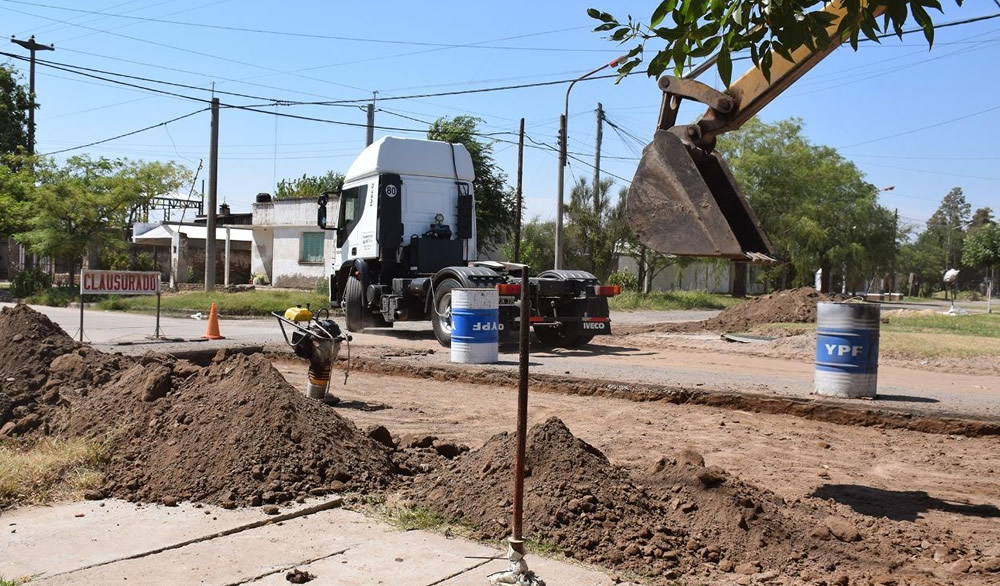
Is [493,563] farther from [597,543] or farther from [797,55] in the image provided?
[797,55]

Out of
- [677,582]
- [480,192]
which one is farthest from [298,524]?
[480,192]

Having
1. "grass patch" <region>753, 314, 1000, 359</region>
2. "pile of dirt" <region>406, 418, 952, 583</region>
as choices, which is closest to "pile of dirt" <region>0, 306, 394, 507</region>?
"pile of dirt" <region>406, 418, 952, 583</region>

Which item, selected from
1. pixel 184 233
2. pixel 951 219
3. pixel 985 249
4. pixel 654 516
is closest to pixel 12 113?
pixel 184 233

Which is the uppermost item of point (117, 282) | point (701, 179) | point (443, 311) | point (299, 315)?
point (701, 179)

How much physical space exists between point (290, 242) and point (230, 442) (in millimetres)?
41183

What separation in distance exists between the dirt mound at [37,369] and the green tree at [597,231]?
3510cm

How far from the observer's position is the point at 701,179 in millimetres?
7324

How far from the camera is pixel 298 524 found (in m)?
5.40

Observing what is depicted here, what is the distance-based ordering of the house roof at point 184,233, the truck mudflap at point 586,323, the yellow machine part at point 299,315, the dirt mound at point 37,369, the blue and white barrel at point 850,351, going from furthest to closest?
the house roof at point 184,233
the truck mudflap at point 586,323
the blue and white barrel at point 850,351
the yellow machine part at point 299,315
the dirt mound at point 37,369

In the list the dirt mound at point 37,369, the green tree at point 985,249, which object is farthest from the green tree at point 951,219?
the dirt mound at point 37,369

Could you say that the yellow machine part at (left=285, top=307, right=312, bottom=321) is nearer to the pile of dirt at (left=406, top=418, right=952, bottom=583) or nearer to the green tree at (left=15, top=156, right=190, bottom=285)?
the pile of dirt at (left=406, top=418, right=952, bottom=583)

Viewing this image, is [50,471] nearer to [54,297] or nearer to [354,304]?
[354,304]

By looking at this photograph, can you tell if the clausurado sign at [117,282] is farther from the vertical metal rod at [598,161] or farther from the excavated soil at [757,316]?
the vertical metal rod at [598,161]

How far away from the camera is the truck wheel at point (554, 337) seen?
675 inches
